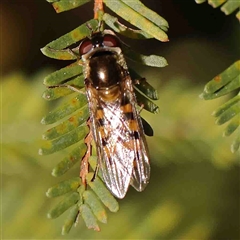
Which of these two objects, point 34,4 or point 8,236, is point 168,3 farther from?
point 8,236

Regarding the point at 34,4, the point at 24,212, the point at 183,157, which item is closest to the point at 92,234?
the point at 24,212

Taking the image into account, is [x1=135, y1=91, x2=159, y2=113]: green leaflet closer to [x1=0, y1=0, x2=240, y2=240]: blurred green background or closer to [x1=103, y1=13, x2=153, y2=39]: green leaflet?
[x1=103, y1=13, x2=153, y2=39]: green leaflet

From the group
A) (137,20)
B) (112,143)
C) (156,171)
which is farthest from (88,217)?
(156,171)

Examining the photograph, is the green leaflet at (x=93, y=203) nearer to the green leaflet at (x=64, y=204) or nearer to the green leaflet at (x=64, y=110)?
the green leaflet at (x=64, y=204)

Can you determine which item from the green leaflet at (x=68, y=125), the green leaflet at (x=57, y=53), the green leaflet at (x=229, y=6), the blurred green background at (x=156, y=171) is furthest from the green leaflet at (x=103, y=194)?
the blurred green background at (x=156, y=171)

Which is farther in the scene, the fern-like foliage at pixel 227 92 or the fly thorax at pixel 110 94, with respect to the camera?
the fly thorax at pixel 110 94
